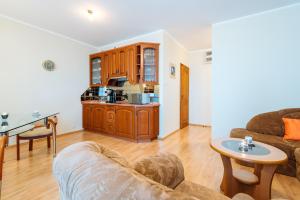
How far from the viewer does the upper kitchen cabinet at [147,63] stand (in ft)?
12.4

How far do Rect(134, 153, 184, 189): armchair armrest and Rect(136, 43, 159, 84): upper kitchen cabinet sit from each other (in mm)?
2744

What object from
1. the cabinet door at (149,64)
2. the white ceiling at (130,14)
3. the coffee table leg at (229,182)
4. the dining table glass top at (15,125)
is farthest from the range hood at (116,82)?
the coffee table leg at (229,182)

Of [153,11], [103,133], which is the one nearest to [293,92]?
[153,11]

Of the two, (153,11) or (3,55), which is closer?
(153,11)

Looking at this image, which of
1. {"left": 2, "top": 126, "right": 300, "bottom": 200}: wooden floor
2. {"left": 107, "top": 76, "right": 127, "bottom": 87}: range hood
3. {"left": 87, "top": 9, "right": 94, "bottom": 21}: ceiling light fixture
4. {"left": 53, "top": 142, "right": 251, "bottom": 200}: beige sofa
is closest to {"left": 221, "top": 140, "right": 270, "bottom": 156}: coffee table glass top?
{"left": 2, "top": 126, "right": 300, "bottom": 200}: wooden floor

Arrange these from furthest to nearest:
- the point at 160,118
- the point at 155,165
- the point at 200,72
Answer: the point at 200,72 < the point at 160,118 < the point at 155,165

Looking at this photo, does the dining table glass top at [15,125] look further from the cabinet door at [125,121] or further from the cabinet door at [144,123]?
the cabinet door at [144,123]

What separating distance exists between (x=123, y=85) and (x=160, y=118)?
156cm

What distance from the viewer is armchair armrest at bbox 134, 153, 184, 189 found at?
102 centimetres

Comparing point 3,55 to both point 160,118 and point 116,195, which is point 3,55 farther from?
point 116,195

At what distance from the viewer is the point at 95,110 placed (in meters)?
4.37

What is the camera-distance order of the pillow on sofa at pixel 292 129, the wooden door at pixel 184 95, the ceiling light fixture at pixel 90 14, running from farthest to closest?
the wooden door at pixel 184 95, the ceiling light fixture at pixel 90 14, the pillow on sofa at pixel 292 129

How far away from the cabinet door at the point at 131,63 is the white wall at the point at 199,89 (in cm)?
254

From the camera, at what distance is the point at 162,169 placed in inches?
43.5
